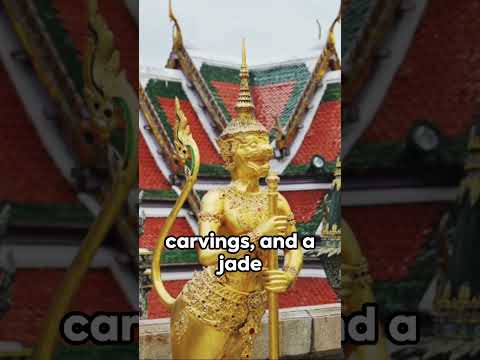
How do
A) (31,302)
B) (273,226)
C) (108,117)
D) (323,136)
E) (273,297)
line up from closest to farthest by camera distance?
1. (31,302)
2. (108,117)
3. (273,226)
4. (273,297)
5. (323,136)

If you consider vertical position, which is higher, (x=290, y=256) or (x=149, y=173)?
(x=149, y=173)

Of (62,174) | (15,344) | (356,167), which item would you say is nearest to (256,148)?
(356,167)

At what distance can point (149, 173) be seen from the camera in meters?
5.52

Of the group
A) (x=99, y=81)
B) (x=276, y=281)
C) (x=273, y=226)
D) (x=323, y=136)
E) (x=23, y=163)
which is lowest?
(x=276, y=281)

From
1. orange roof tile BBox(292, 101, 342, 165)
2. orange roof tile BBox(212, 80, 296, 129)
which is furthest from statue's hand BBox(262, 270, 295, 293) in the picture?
orange roof tile BBox(212, 80, 296, 129)

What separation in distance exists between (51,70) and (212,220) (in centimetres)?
109

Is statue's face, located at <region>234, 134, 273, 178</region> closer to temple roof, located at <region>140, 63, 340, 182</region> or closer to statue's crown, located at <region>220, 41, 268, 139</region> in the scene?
statue's crown, located at <region>220, 41, 268, 139</region>

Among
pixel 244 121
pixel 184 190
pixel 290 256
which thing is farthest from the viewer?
pixel 184 190

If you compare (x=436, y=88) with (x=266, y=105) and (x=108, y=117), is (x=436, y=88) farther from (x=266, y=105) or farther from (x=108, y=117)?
(x=266, y=105)

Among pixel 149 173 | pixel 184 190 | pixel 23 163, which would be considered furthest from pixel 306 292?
pixel 23 163

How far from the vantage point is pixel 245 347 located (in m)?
4.22

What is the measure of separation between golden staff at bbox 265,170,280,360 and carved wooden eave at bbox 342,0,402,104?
604 millimetres

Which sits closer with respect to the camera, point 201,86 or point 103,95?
point 103,95

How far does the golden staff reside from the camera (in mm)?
3887
